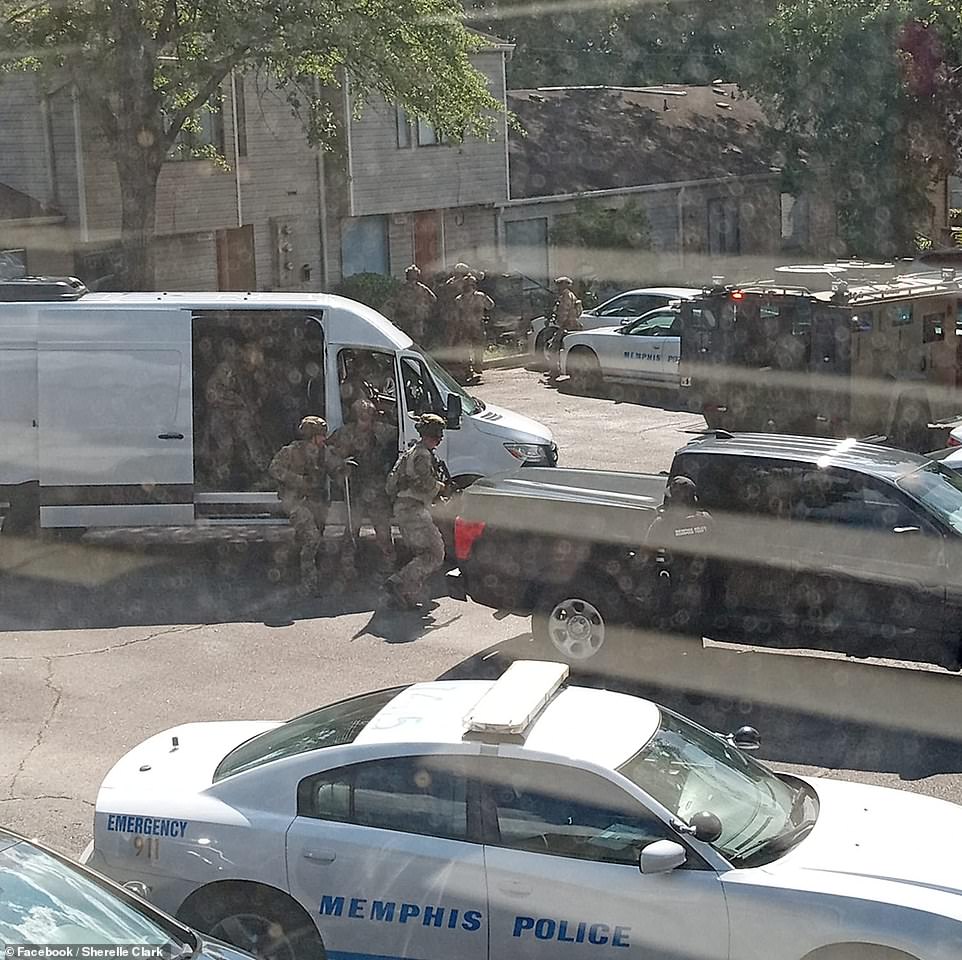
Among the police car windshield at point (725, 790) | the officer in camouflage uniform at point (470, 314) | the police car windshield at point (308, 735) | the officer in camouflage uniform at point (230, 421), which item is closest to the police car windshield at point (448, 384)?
the officer in camouflage uniform at point (230, 421)

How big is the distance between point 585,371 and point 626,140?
15340 mm

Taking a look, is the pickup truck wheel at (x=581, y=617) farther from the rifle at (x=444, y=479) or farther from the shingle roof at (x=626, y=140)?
the shingle roof at (x=626, y=140)

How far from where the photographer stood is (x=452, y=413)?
14.6 metres

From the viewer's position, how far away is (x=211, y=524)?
14438 millimetres

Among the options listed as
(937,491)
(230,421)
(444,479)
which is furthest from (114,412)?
(937,491)

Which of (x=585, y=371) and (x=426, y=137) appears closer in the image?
(x=585, y=371)

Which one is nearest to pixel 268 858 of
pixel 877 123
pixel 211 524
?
pixel 211 524

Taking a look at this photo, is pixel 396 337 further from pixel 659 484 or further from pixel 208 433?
pixel 659 484

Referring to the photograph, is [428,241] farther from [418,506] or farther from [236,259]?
[418,506]

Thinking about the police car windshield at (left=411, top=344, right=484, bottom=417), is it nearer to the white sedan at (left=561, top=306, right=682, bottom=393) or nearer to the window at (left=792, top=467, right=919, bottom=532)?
the window at (left=792, top=467, right=919, bottom=532)

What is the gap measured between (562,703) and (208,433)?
27.8ft

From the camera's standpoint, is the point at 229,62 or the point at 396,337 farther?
the point at 229,62

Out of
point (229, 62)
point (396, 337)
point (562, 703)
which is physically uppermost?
point (229, 62)

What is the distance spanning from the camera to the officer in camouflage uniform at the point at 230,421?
1450 cm
